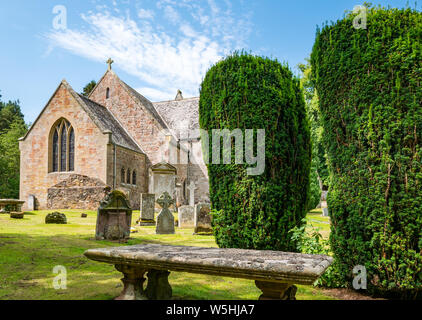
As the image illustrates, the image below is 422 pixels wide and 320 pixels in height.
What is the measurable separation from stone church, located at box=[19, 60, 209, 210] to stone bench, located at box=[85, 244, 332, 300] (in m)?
13.6

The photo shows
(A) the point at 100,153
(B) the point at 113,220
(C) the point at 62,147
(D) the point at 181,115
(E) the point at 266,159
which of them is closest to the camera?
(E) the point at 266,159

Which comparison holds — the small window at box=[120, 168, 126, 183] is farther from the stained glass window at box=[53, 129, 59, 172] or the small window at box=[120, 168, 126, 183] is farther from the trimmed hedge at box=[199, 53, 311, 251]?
the trimmed hedge at box=[199, 53, 311, 251]

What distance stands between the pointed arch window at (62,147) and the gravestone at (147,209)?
1194 centimetres

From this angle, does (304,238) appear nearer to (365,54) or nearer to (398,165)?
(398,165)

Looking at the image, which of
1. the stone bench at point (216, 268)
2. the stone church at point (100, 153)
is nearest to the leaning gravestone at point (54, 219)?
the stone church at point (100, 153)

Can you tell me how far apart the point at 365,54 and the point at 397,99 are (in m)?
0.87

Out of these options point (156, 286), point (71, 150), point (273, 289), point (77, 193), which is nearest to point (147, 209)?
point (77, 193)

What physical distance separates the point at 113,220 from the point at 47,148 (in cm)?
1732

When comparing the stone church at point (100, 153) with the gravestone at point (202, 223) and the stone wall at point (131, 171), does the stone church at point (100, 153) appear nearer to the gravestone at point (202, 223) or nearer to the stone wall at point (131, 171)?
the stone wall at point (131, 171)

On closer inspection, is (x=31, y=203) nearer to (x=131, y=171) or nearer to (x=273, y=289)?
(x=131, y=171)

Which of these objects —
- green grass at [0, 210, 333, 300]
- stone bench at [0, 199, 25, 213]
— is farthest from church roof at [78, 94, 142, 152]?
green grass at [0, 210, 333, 300]

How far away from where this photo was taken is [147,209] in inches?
533

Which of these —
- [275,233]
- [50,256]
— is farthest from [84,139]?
[275,233]
